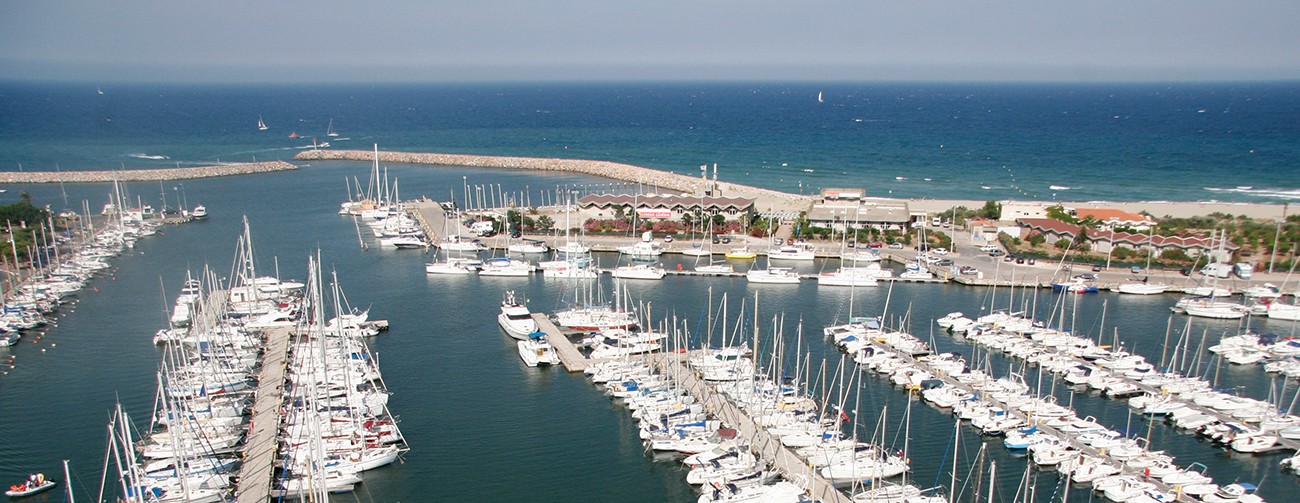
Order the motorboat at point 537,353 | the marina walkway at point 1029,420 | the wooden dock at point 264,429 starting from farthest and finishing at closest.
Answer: the motorboat at point 537,353
the marina walkway at point 1029,420
the wooden dock at point 264,429

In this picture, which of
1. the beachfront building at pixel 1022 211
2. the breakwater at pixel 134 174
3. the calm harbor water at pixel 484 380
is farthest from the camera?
the breakwater at pixel 134 174

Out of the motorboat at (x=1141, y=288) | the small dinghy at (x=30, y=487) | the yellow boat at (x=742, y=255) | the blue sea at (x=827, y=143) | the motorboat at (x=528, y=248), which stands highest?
the blue sea at (x=827, y=143)

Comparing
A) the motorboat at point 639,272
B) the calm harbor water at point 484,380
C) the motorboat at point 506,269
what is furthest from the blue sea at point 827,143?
the calm harbor water at point 484,380

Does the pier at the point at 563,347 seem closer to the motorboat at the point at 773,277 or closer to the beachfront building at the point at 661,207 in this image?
the motorboat at the point at 773,277

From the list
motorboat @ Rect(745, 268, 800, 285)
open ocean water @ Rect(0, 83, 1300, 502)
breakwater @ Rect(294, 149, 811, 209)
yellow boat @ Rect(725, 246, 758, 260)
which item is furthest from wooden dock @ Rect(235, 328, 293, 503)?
breakwater @ Rect(294, 149, 811, 209)

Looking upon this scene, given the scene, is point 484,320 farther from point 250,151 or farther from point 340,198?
point 250,151

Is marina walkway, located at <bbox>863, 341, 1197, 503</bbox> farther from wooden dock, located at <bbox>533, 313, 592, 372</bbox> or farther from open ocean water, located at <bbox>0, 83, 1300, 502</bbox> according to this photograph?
wooden dock, located at <bbox>533, 313, 592, 372</bbox>
